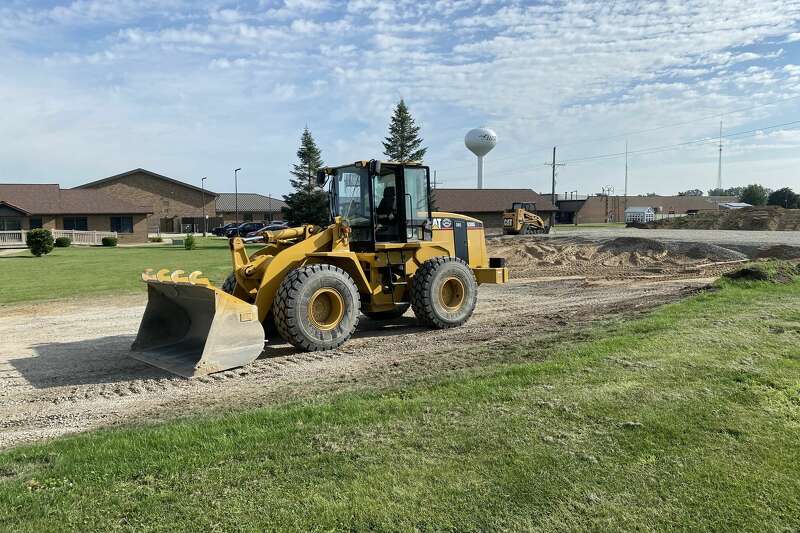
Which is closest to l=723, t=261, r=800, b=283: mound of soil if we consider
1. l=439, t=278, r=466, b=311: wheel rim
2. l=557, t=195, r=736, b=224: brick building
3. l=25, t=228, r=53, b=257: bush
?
l=439, t=278, r=466, b=311: wheel rim

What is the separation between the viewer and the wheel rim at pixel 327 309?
27.6 feet

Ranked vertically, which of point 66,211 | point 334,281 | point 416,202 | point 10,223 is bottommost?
point 334,281

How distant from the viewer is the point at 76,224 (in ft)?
174

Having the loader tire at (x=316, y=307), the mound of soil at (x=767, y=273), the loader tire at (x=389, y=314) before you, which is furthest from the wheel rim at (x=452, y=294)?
the mound of soil at (x=767, y=273)

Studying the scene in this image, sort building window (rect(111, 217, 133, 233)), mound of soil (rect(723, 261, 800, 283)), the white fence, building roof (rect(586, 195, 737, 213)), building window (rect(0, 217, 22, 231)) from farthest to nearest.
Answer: building roof (rect(586, 195, 737, 213)) < building window (rect(111, 217, 133, 233)) < building window (rect(0, 217, 22, 231)) < the white fence < mound of soil (rect(723, 261, 800, 283))

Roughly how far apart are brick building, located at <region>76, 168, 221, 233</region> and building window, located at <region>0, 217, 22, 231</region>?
19.3 metres

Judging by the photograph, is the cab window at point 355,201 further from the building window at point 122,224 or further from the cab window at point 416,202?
the building window at point 122,224

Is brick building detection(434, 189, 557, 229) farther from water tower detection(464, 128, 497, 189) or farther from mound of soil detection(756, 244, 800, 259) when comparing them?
mound of soil detection(756, 244, 800, 259)

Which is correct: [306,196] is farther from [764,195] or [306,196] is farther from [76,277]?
[764,195]

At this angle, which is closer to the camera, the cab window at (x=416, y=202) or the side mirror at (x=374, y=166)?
the side mirror at (x=374, y=166)

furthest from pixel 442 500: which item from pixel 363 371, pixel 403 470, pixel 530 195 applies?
pixel 530 195

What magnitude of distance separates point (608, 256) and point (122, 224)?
46.2m

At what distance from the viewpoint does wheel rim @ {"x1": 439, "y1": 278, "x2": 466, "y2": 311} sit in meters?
10.3

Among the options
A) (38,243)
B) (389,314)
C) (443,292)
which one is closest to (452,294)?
(443,292)
